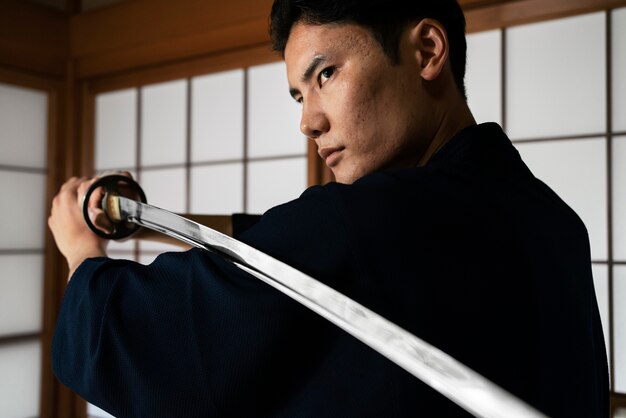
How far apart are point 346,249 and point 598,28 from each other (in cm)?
167

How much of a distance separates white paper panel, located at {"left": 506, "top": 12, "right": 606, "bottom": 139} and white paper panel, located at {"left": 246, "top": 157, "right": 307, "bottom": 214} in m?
0.92

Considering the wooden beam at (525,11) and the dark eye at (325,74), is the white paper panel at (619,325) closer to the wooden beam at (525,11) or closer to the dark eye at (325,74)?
the wooden beam at (525,11)

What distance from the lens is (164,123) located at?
3.12 metres

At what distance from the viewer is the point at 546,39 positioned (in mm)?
1964

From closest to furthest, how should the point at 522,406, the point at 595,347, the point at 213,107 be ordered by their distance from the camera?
the point at 522,406, the point at 595,347, the point at 213,107

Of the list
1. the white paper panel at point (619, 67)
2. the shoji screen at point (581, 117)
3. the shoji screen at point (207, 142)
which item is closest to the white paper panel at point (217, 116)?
the shoji screen at point (207, 142)

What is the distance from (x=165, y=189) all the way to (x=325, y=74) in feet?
8.05

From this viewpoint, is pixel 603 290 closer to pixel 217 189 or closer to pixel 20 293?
pixel 217 189

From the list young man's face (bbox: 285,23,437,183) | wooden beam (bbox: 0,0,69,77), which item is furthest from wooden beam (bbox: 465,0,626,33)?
wooden beam (bbox: 0,0,69,77)

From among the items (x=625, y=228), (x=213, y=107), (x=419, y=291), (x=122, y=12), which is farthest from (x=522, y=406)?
(x=122, y=12)

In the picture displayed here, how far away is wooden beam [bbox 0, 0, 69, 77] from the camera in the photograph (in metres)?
2.95

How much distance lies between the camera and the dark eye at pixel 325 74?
29.8 inches

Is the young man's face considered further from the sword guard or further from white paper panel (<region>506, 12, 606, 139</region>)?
white paper panel (<region>506, 12, 606, 139</region>)

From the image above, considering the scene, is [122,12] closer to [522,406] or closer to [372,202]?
[372,202]
